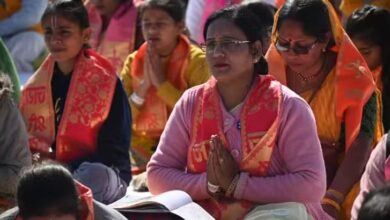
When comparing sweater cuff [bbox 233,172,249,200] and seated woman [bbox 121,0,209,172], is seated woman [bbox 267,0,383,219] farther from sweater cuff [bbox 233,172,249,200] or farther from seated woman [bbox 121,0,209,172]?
seated woman [bbox 121,0,209,172]

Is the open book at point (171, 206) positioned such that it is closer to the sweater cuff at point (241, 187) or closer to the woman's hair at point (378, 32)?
the sweater cuff at point (241, 187)

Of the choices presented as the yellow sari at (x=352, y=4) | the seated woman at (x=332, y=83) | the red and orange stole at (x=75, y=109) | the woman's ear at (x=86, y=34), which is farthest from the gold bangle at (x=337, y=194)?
the yellow sari at (x=352, y=4)

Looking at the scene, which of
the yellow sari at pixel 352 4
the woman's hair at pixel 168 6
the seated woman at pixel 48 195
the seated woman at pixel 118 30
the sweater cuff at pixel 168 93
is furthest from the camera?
the seated woman at pixel 118 30

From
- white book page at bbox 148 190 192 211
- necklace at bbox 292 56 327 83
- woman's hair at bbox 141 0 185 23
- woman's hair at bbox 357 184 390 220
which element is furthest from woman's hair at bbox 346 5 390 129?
woman's hair at bbox 357 184 390 220

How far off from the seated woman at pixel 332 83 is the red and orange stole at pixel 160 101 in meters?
1.07

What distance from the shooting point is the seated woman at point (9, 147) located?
400 centimetres

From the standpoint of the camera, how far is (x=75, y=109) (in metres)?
4.61

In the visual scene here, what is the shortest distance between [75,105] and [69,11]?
41cm

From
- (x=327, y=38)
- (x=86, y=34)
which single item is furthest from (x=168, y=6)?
(x=327, y=38)

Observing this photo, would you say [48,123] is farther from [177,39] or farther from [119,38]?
[119,38]

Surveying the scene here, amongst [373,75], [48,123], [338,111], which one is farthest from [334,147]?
[48,123]

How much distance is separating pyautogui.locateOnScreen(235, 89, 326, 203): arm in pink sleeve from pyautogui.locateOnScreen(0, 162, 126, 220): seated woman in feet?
2.30

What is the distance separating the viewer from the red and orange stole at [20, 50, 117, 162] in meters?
4.57

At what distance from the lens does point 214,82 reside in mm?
3746
